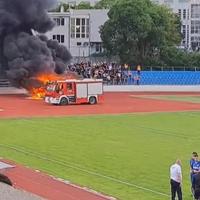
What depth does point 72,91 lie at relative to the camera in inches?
1889

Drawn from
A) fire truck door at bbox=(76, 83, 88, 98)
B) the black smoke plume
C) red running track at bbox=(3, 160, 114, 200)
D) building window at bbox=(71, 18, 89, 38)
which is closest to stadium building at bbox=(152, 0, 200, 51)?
building window at bbox=(71, 18, 89, 38)

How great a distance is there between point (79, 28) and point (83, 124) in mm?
72043

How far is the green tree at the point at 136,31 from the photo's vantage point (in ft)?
254

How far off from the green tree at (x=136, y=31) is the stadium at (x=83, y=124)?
3388 millimetres

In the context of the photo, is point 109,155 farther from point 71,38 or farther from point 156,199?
point 71,38

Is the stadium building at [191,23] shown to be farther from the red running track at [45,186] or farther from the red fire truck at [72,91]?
the red running track at [45,186]

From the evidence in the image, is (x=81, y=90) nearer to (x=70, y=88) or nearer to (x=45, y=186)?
(x=70, y=88)

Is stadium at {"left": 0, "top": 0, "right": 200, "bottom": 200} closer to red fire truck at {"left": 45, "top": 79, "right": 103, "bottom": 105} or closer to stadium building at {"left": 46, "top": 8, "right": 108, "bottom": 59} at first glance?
red fire truck at {"left": 45, "top": 79, "right": 103, "bottom": 105}

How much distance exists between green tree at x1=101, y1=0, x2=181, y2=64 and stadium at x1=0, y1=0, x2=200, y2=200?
339 centimetres

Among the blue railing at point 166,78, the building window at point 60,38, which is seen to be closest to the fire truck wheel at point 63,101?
the blue railing at point 166,78

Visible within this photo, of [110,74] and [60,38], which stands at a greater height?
[60,38]

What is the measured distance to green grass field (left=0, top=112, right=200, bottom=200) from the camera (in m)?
20.3

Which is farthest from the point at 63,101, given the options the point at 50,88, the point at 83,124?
the point at 83,124

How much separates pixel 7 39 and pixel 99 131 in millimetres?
28270
